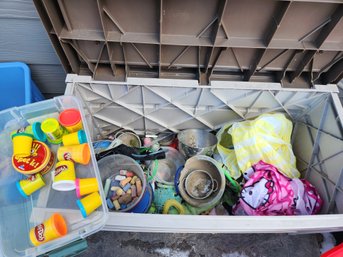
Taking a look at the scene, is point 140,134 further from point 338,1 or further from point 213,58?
point 338,1

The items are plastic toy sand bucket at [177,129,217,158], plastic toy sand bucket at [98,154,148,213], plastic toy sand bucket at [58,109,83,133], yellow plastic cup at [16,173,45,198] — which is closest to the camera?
yellow plastic cup at [16,173,45,198]

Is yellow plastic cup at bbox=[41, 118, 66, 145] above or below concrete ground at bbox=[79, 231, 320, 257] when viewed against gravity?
above

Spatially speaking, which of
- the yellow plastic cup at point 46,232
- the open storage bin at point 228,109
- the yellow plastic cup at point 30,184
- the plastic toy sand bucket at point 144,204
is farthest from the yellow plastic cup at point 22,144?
the plastic toy sand bucket at point 144,204

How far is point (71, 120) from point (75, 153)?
0.60 ft

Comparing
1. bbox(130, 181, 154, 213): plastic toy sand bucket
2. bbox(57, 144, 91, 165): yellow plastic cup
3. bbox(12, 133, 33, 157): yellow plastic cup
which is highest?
bbox(12, 133, 33, 157): yellow plastic cup

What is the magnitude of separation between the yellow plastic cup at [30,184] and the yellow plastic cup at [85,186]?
0.63ft

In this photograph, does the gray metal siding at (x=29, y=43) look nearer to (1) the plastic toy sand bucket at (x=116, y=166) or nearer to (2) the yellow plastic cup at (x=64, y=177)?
(1) the plastic toy sand bucket at (x=116, y=166)

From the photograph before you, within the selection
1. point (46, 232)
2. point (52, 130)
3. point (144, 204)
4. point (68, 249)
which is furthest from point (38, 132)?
point (144, 204)

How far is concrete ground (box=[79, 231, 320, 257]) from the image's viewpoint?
5.56 ft

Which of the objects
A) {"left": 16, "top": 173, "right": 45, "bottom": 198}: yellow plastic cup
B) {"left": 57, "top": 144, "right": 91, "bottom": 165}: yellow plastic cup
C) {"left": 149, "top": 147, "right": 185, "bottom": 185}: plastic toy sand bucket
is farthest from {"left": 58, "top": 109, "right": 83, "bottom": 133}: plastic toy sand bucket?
{"left": 149, "top": 147, "right": 185, "bottom": 185}: plastic toy sand bucket

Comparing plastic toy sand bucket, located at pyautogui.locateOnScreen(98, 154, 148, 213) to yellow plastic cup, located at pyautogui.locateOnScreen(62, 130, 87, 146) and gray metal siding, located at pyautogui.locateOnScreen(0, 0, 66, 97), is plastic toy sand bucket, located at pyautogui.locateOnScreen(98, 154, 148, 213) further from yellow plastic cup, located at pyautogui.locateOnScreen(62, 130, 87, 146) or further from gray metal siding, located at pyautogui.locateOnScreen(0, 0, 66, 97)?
gray metal siding, located at pyautogui.locateOnScreen(0, 0, 66, 97)

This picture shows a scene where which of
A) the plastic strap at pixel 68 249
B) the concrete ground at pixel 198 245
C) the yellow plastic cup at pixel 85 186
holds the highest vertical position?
the yellow plastic cup at pixel 85 186

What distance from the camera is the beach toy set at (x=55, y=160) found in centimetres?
114

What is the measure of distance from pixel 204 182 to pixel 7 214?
48.8 inches
